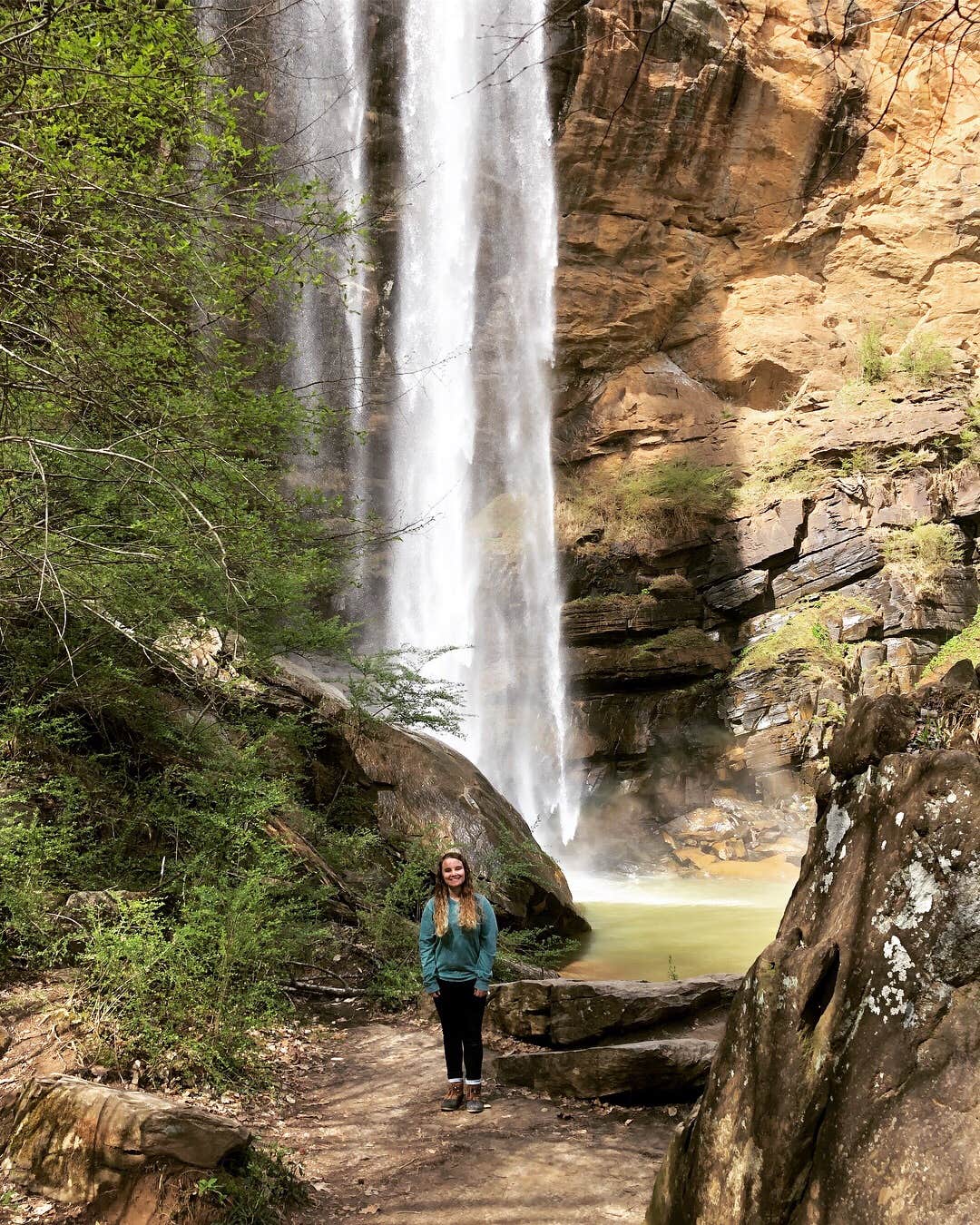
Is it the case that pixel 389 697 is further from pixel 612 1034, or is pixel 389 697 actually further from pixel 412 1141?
pixel 412 1141

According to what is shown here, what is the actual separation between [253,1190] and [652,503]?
19324 millimetres

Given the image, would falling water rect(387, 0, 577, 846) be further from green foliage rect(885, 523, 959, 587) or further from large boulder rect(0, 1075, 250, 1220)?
large boulder rect(0, 1075, 250, 1220)

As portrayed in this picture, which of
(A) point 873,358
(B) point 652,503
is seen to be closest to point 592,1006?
(B) point 652,503

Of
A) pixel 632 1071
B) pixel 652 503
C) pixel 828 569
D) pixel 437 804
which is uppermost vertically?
pixel 652 503

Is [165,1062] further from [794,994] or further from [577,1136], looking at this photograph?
[794,994]

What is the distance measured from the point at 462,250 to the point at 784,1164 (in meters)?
24.3

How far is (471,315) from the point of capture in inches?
934

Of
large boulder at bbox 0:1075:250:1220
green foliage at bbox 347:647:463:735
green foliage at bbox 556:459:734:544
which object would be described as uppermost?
green foliage at bbox 556:459:734:544

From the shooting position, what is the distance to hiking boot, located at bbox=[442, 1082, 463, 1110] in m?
4.33

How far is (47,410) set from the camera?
221 inches

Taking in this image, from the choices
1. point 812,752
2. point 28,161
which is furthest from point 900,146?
point 28,161

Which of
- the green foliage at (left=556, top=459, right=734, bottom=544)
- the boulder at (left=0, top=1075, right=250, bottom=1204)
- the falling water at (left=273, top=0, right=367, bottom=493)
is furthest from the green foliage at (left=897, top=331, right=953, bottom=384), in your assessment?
the boulder at (left=0, top=1075, right=250, bottom=1204)

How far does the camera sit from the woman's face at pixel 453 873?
4.59m

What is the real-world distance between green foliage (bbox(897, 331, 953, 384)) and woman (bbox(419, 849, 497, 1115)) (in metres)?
20.3
